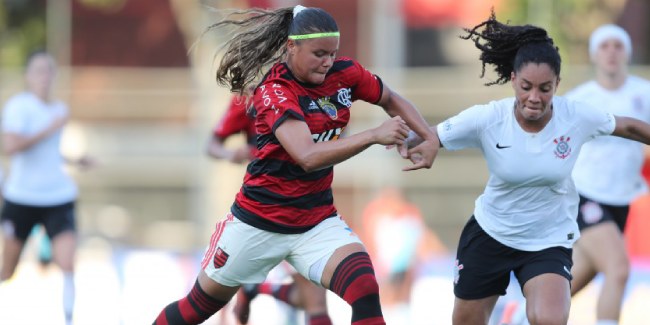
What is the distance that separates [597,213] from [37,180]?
4.16m

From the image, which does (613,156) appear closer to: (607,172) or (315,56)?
(607,172)

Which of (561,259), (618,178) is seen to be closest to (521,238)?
(561,259)

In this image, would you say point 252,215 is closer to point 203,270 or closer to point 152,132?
point 203,270

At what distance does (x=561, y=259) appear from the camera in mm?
6270

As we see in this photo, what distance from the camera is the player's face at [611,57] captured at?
27.0ft

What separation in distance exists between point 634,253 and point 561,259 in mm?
9948

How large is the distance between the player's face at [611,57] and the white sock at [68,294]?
4110 mm

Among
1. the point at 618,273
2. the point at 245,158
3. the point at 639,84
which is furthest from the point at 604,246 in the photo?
the point at 245,158

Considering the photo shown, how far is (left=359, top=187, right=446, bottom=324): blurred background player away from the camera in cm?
1184

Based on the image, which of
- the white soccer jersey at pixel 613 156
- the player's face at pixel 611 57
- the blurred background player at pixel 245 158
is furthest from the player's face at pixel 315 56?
the player's face at pixel 611 57

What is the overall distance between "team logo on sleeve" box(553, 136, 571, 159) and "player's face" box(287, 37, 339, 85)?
3.87 ft

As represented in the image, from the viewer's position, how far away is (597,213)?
812 cm

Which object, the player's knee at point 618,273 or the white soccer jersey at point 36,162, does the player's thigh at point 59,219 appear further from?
the player's knee at point 618,273

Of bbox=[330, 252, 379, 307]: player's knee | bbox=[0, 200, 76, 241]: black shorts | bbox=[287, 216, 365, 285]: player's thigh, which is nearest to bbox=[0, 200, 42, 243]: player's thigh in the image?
bbox=[0, 200, 76, 241]: black shorts
